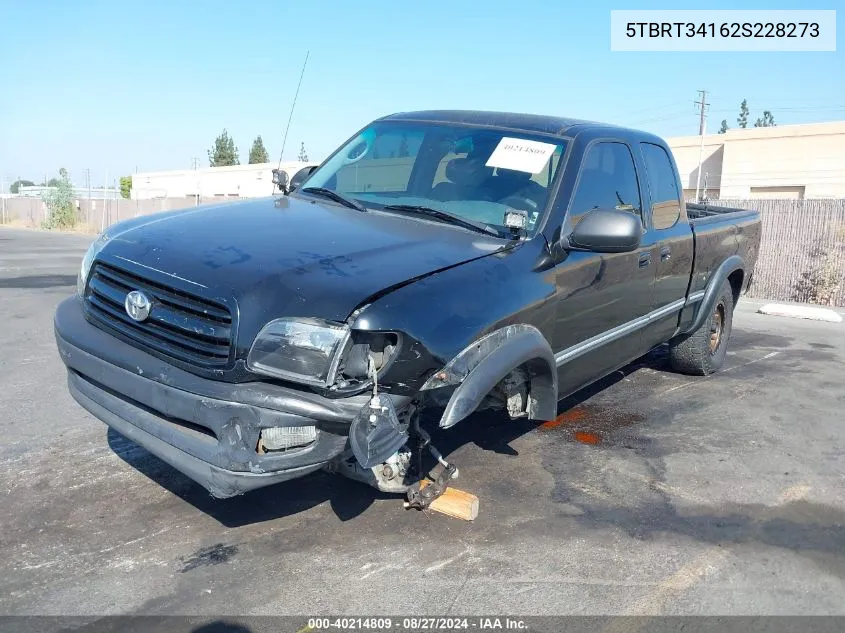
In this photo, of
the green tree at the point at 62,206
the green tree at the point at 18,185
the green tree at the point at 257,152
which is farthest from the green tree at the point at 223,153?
the green tree at the point at 18,185

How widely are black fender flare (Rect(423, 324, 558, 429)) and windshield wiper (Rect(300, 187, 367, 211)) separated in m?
1.19

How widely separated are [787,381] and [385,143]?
4174 mm

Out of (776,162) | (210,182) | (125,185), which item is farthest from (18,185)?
(776,162)

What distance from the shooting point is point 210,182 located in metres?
50.3

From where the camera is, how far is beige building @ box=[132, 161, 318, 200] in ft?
133

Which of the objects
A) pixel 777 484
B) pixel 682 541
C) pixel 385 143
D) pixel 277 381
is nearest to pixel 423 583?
pixel 277 381

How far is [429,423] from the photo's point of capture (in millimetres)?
4504

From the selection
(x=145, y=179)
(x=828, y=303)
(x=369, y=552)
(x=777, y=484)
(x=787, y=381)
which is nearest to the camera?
(x=369, y=552)

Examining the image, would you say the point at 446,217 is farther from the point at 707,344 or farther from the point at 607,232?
the point at 707,344

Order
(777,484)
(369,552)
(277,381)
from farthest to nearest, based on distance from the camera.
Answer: (777,484), (369,552), (277,381)

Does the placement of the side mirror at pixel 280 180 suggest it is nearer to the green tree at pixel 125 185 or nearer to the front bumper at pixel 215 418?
the front bumper at pixel 215 418

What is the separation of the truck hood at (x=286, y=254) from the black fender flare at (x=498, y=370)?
0.37m

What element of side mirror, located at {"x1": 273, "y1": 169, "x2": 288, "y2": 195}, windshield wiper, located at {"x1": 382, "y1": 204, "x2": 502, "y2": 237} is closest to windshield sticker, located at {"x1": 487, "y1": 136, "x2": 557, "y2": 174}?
windshield wiper, located at {"x1": 382, "y1": 204, "x2": 502, "y2": 237}

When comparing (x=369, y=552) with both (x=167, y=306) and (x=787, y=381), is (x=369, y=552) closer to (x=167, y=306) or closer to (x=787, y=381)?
(x=167, y=306)
